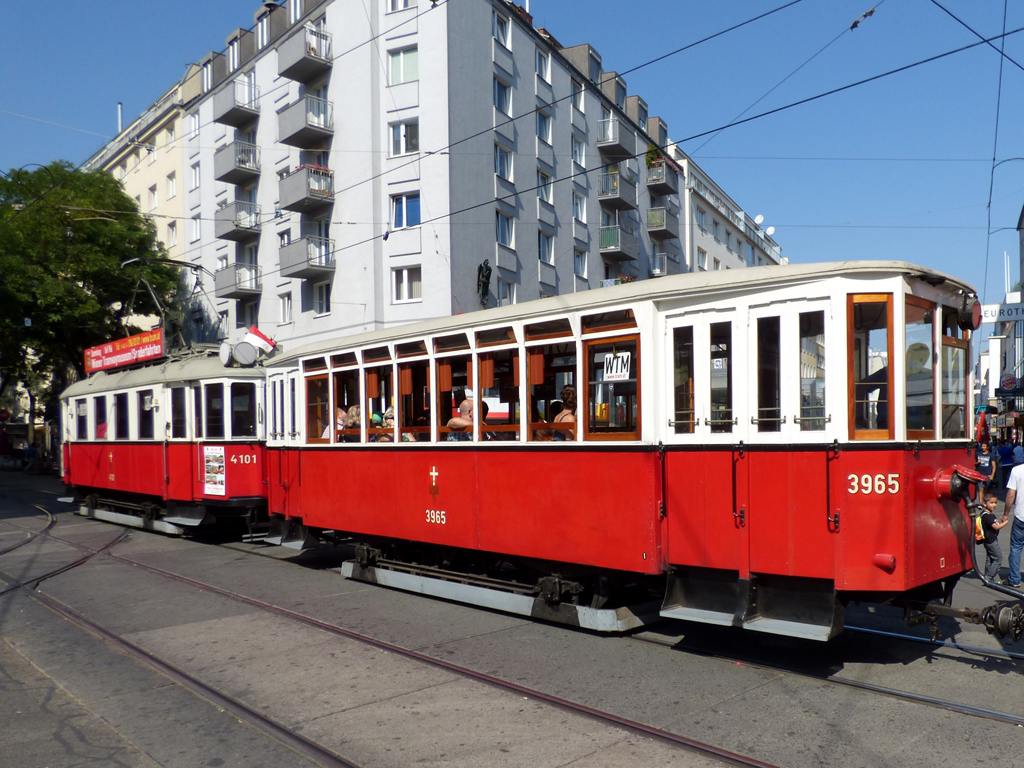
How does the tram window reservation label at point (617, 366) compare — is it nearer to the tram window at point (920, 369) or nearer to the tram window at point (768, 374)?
the tram window at point (768, 374)

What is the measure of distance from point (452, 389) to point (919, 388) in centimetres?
446

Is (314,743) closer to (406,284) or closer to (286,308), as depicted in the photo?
(406,284)

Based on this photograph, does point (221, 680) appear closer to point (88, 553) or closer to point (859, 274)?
point (859, 274)

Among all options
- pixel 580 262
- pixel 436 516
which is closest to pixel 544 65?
pixel 580 262

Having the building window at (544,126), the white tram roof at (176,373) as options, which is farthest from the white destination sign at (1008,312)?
the building window at (544,126)

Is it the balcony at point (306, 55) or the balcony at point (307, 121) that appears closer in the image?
the balcony at point (306, 55)

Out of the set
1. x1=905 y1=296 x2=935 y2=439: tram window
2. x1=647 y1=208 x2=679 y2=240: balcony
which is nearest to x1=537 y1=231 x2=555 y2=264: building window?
x1=647 y1=208 x2=679 y2=240: balcony

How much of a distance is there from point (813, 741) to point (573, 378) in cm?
360

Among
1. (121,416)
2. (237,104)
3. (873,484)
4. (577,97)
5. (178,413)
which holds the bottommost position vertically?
(873,484)

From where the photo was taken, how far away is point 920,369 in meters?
6.31

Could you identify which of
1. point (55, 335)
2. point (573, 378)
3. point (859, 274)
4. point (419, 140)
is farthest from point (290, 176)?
point (859, 274)

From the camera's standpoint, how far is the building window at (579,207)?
1316 inches

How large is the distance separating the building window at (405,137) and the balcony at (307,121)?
2822 mm

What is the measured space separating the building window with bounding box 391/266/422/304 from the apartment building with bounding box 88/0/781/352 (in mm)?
58
